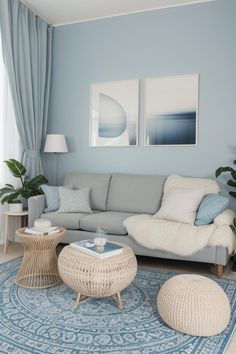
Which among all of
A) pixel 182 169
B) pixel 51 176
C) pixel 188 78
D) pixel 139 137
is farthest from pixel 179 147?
pixel 51 176

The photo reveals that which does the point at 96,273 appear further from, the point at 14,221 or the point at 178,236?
the point at 14,221

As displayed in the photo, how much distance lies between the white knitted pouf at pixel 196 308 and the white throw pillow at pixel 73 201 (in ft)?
5.96

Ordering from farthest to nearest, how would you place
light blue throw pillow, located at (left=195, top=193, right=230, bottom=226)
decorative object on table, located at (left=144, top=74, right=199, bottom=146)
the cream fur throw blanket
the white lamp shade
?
the white lamp shade < decorative object on table, located at (left=144, top=74, right=199, bottom=146) < light blue throw pillow, located at (left=195, top=193, right=230, bottom=226) < the cream fur throw blanket

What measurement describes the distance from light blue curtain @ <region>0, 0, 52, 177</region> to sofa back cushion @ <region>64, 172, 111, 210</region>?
1.83 feet

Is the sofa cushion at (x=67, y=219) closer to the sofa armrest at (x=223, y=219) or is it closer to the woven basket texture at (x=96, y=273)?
→ the woven basket texture at (x=96, y=273)

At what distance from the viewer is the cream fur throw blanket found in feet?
9.20

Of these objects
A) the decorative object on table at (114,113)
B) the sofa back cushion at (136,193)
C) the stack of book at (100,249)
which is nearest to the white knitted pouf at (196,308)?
the stack of book at (100,249)

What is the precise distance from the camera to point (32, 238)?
2.56 metres

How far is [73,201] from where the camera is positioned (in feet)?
11.9

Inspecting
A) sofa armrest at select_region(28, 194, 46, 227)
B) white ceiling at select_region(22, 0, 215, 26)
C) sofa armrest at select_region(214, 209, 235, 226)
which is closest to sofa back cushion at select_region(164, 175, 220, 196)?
sofa armrest at select_region(214, 209, 235, 226)

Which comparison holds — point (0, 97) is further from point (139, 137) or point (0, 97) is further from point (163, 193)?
point (163, 193)

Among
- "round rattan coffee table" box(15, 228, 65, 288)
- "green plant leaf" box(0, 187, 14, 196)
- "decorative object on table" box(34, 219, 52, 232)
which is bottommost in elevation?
"round rattan coffee table" box(15, 228, 65, 288)

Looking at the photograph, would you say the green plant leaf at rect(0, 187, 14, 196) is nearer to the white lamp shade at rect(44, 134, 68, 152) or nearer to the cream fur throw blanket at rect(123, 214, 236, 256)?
the white lamp shade at rect(44, 134, 68, 152)

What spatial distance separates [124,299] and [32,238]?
826 mm
